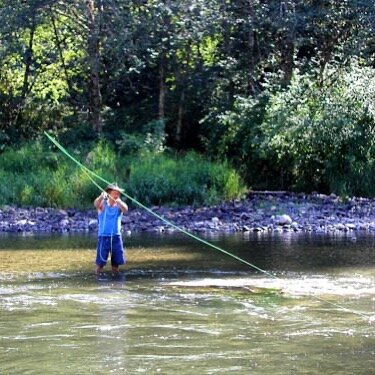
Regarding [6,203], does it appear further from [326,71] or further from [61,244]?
[326,71]

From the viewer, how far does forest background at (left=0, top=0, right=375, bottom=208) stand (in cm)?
2625

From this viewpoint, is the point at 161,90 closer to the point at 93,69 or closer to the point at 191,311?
A: the point at 93,69

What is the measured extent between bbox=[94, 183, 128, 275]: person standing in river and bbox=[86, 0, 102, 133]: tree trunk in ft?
48.0

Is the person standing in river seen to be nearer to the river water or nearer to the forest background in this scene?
the river water

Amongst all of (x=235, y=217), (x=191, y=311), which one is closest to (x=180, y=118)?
(x=235, y=217)

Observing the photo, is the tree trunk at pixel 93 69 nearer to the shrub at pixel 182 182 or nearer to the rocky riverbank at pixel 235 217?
the shrub at pixel 182 182

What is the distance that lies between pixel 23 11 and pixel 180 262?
15.6 metres

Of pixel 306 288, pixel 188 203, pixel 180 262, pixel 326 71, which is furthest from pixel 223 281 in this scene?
pixel 326 71

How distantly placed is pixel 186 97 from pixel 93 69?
347cm

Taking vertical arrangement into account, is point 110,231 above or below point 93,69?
below

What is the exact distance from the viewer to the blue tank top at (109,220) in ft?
48.4

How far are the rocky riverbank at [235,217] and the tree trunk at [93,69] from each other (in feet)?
20.7

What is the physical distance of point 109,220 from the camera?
1480 centimetres

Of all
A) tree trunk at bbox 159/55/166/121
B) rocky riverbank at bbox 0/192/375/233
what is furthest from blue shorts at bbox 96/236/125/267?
tree trunk at bbox 159/55/166/121
